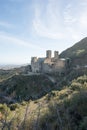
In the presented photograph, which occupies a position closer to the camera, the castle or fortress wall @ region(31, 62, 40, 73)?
the castle

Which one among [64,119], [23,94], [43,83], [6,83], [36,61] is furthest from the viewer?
[36,61]

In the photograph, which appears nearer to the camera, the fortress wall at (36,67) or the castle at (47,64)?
the castle at (47,64)

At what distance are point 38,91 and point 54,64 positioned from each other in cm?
1255

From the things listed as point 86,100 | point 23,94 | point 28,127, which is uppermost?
point 86,100

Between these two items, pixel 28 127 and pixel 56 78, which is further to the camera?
pixel 56 78

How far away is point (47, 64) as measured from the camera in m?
63.0

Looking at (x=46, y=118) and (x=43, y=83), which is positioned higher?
(x=46, y=118)

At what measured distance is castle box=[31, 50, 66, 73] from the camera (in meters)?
61.2

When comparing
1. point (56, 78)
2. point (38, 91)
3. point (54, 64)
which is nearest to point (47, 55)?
point (54, 64)

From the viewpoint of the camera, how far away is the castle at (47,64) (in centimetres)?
6116

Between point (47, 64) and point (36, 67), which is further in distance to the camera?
point (36, 67)

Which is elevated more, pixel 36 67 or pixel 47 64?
pixel 47 64

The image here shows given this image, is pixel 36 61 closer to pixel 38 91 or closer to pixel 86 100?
pixel 38 91

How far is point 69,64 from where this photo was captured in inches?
2515
